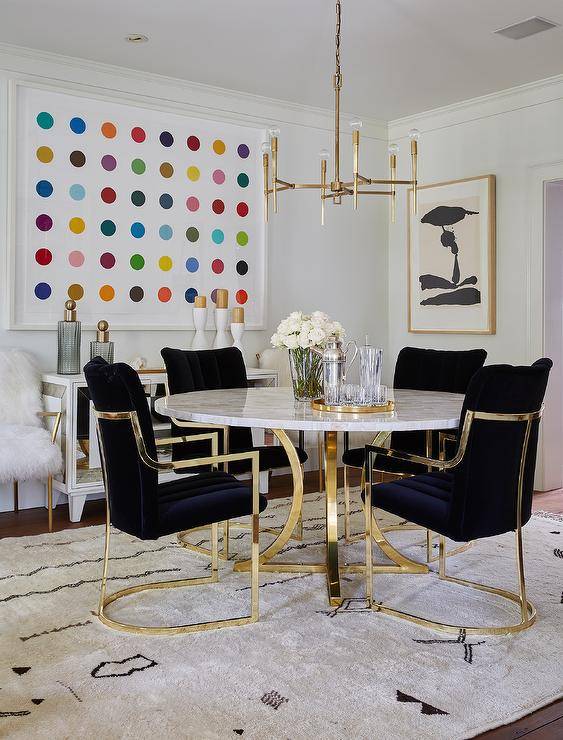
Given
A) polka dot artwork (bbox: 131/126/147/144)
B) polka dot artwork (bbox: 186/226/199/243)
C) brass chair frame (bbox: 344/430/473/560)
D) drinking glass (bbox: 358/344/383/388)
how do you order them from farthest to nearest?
polka dot artwork (bbox: 186/226/199/243) < polka dot artwork (bbox: 131/126/147/144) < brass chair frame (bbox: 344/430/473/560) < drinking glass (bbox: 358/344/383/388)

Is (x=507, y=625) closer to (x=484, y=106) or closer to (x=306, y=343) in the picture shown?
(x=306, y=343)

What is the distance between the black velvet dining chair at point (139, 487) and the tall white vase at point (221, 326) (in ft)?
7.55

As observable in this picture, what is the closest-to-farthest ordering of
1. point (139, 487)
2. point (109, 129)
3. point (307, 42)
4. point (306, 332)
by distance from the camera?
point (139, 487) → point (306, 332) → point (307, 42) → point (109, 129)

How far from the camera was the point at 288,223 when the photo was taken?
555cm

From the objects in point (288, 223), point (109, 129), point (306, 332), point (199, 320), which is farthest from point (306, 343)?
point (288, 223)

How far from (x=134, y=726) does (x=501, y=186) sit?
428 cm

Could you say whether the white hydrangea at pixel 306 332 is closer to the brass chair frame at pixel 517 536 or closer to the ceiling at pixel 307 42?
the brass chair frame at pixel 517 536

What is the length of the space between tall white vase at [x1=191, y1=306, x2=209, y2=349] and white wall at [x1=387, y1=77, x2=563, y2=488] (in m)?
1.79

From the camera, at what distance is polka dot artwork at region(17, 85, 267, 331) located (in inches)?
176

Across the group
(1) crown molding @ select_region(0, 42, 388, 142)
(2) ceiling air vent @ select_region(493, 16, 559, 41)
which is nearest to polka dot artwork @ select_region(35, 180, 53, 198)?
(1) crown molding @ select_region(0, 42, 388, 142)

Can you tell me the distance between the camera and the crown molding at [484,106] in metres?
4.93

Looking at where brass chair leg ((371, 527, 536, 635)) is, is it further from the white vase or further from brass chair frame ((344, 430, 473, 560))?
the white vase

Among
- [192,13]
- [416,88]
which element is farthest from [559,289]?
[192,13]

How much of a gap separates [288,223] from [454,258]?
1191 millimetres
